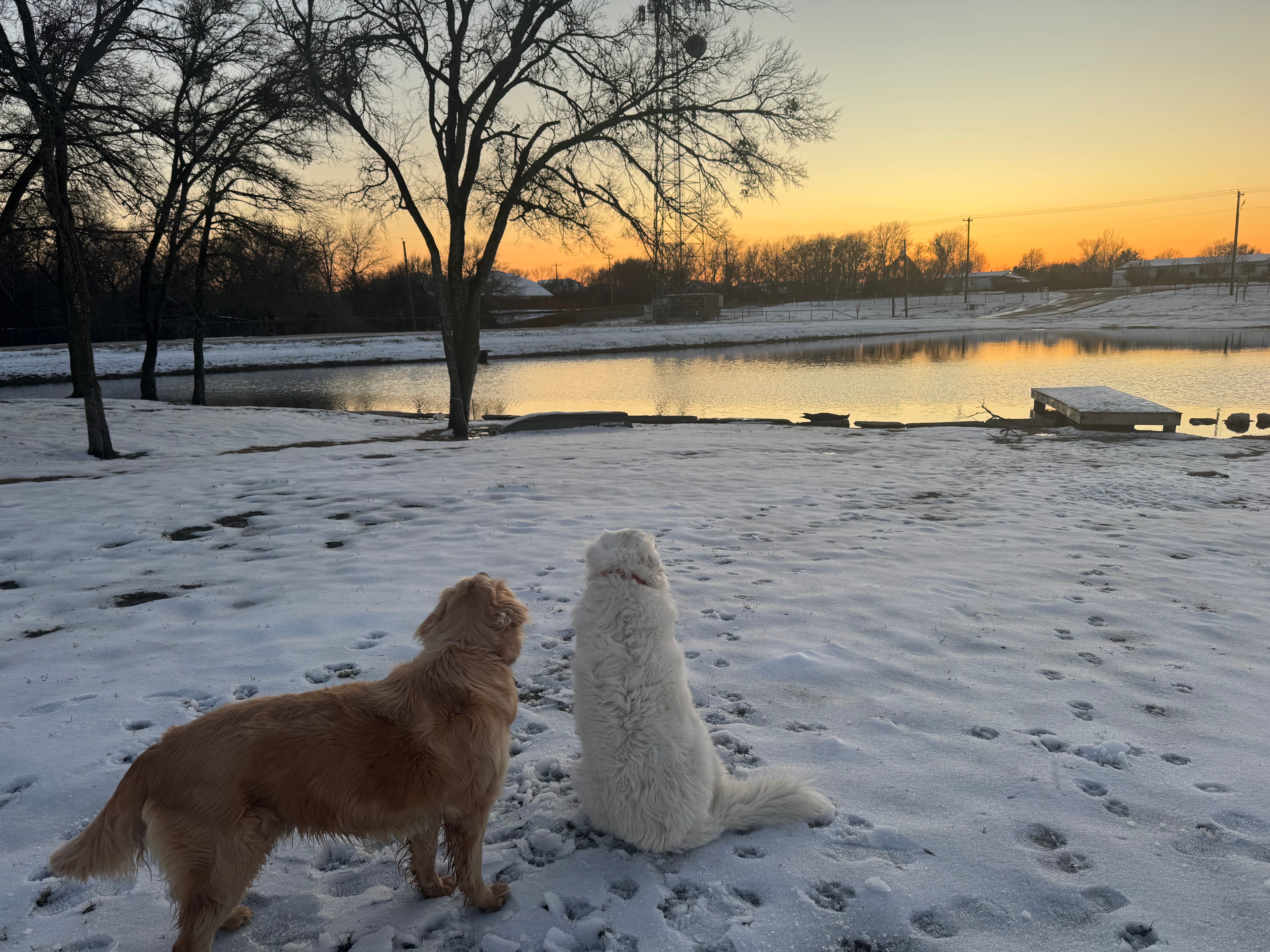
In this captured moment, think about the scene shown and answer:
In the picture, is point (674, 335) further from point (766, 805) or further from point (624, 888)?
point (624, 888)

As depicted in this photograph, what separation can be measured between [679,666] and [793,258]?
135 m

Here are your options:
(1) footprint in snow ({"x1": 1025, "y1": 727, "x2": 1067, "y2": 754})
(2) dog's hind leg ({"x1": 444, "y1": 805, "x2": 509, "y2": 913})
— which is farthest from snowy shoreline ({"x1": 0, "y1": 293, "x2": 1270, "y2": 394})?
(1) footprint in snow ({"x1": 1025, "y1": 727, "x2": 1067, "y2": 754})

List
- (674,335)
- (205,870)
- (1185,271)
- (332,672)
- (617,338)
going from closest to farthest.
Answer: (205,870), (332,672), (617,338), (674,335), (1185,271)

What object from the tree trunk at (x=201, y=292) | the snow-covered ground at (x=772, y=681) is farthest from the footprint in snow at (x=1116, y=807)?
the tree trunk at (x=201, y=292)

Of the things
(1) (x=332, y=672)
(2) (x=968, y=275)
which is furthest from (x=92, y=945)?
(2) (x=968, y=275)

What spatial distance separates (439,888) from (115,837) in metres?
1.16

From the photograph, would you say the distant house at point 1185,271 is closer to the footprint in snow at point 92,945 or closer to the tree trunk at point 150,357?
the tree trunk at point 150,357

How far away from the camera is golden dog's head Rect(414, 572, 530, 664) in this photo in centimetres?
271

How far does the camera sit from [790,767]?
3490 mm

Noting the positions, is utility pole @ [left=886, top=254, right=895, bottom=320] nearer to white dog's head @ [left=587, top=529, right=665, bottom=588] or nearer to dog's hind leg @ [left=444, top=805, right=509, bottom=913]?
white dog's head @ [left=587, top=529, right=665, bottom=588]

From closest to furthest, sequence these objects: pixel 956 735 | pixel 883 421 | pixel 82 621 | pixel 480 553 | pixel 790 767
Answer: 1. pixel 790 767
2. pixel 956 735
3. pixel 82 621
4. pixel 480 553
5. pixel 883 421

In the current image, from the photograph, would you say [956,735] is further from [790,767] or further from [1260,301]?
[1260,301]

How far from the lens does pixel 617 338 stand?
200 ft

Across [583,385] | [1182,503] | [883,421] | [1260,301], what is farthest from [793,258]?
[1182,503]
